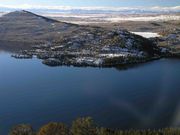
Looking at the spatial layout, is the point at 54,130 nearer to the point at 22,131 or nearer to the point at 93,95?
the point at 22,131

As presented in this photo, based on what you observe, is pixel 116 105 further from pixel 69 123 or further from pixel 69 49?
pixel 69 49

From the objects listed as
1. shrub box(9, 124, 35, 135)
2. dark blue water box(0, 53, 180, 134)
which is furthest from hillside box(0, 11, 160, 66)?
shrub box(9, 124, 35, 135)

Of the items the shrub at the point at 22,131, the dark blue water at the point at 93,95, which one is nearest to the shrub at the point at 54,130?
the shrub at the point at 22,131

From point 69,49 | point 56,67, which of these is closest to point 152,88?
point 56,67

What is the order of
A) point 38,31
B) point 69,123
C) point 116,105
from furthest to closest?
1. point 38,31
2. point 116,105
3. point 69,123

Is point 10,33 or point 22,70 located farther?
point 10,33

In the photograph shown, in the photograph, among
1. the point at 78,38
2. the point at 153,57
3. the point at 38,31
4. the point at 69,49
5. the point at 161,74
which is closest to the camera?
the point at 161,74

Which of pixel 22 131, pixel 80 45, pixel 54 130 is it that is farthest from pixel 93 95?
pixel 80 45
